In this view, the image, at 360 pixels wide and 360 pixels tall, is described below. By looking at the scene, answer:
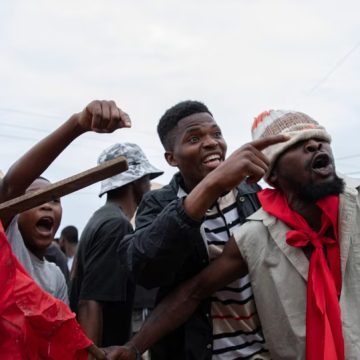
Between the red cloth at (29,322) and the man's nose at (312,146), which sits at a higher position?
the man's nose at (312,146)

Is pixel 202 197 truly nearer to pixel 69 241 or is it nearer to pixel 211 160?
pixel 211 160

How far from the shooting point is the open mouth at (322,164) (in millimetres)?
2762

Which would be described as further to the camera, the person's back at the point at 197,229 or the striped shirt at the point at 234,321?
the striped shirt at the point at 234,321

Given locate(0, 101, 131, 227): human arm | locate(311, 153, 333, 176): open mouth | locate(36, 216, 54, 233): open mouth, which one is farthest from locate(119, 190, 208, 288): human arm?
locate(36, 216, 54, 233): open mouth

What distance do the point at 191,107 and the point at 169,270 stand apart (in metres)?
0.87

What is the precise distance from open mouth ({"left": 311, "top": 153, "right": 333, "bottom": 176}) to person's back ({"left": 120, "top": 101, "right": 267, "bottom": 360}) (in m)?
0.37

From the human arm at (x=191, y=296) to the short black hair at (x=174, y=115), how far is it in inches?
26.7

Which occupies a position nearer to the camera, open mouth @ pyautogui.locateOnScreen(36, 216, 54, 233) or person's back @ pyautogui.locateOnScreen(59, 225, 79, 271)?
open mouth @ pyautogui.locateOnScreen(36, 216, 54, 233)

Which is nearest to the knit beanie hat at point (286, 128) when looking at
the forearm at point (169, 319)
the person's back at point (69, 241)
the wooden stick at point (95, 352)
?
the forearm at point (169, 319)

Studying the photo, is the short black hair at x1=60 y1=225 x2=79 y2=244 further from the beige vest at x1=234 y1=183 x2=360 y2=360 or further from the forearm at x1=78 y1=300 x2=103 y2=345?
the beige vest at x1=234 y1=183 x2=360 y2=360

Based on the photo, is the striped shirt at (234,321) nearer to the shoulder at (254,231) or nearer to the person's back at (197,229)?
the person's back at (197,229)

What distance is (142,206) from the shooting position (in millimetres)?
2988

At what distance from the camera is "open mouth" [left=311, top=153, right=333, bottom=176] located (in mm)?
2762

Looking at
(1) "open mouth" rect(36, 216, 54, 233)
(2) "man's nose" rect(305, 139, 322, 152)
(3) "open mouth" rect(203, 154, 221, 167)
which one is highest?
(2) "man's nose" rect(305, 139, 322, 152)
